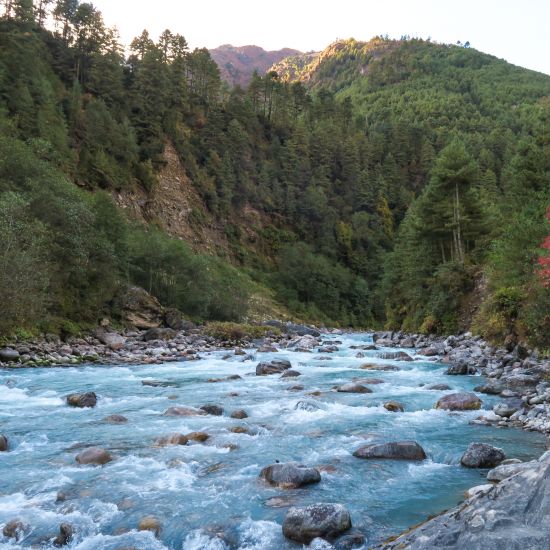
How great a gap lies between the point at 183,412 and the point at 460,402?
744cm

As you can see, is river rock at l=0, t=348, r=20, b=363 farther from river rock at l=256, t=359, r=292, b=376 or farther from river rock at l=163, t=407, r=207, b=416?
river rock at l=163, t=407, r=207, b=416

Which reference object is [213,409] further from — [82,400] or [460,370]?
[460,370]

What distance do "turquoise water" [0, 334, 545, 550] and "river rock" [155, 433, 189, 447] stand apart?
0.24 m

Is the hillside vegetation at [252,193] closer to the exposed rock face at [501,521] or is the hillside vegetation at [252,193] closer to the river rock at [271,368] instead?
the river rock at [271,368]

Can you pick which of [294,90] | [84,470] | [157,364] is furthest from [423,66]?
[84,470]

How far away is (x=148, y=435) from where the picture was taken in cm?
1067

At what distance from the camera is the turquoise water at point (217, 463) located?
6688 millimetres

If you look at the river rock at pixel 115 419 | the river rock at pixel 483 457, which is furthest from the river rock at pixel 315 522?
the river rock at pixel 115 419

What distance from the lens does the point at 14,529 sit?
6.35m

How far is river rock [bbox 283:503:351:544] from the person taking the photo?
625 cm

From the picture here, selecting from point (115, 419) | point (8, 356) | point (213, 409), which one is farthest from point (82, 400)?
point (8, 356)

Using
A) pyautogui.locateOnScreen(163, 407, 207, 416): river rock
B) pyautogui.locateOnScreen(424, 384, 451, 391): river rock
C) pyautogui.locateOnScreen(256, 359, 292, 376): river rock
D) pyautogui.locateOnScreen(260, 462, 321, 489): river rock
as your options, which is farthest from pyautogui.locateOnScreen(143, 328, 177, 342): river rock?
pyautogui.locateOnScreen(260, 462, 321, 489): river rock

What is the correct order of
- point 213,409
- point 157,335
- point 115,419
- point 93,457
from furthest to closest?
point 157,335 → point 213,409 → point 115,419 → point 93,457

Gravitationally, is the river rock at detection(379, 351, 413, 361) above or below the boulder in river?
below
